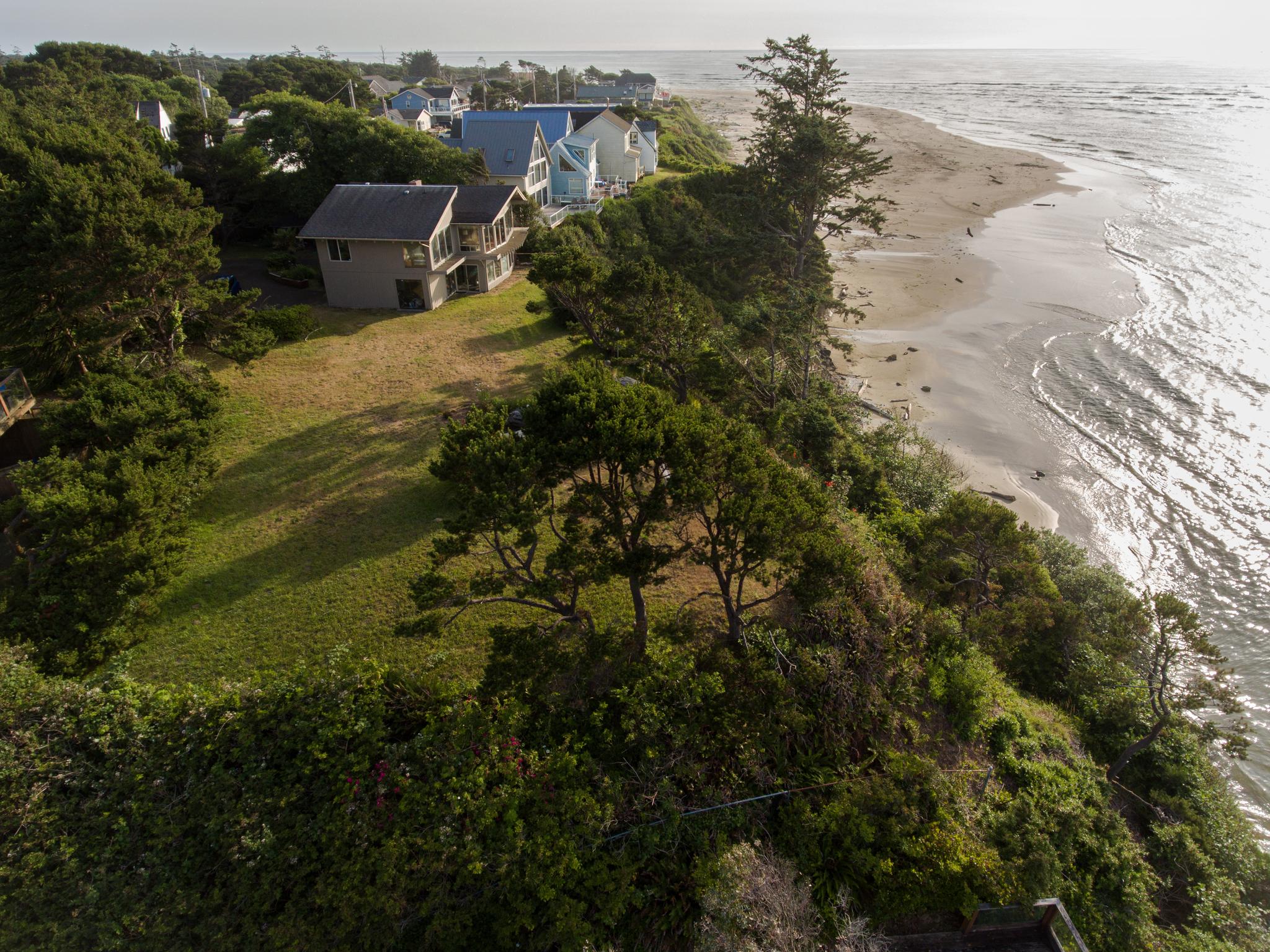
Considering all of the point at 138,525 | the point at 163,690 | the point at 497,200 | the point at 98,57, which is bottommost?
the point at 163,690

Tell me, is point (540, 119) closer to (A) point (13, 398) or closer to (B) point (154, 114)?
(A) point (13, 398)

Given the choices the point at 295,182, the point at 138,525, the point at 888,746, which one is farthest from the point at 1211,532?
the point at 295,182

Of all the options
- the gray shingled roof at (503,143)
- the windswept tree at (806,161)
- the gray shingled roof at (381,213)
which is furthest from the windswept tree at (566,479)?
the gray shingled roof at (503,143)

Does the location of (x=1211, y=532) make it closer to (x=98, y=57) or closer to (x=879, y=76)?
(x=98, y=57)

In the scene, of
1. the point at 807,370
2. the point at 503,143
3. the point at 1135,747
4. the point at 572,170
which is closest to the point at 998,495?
the point at 807,370

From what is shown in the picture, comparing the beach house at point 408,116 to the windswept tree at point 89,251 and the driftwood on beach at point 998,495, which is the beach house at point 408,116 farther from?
the driftwood on beach at point 998,495

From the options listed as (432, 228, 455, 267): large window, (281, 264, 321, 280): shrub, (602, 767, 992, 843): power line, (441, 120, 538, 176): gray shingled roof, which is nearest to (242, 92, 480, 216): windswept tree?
(441, 120, 538, 176): gray shingled roof
